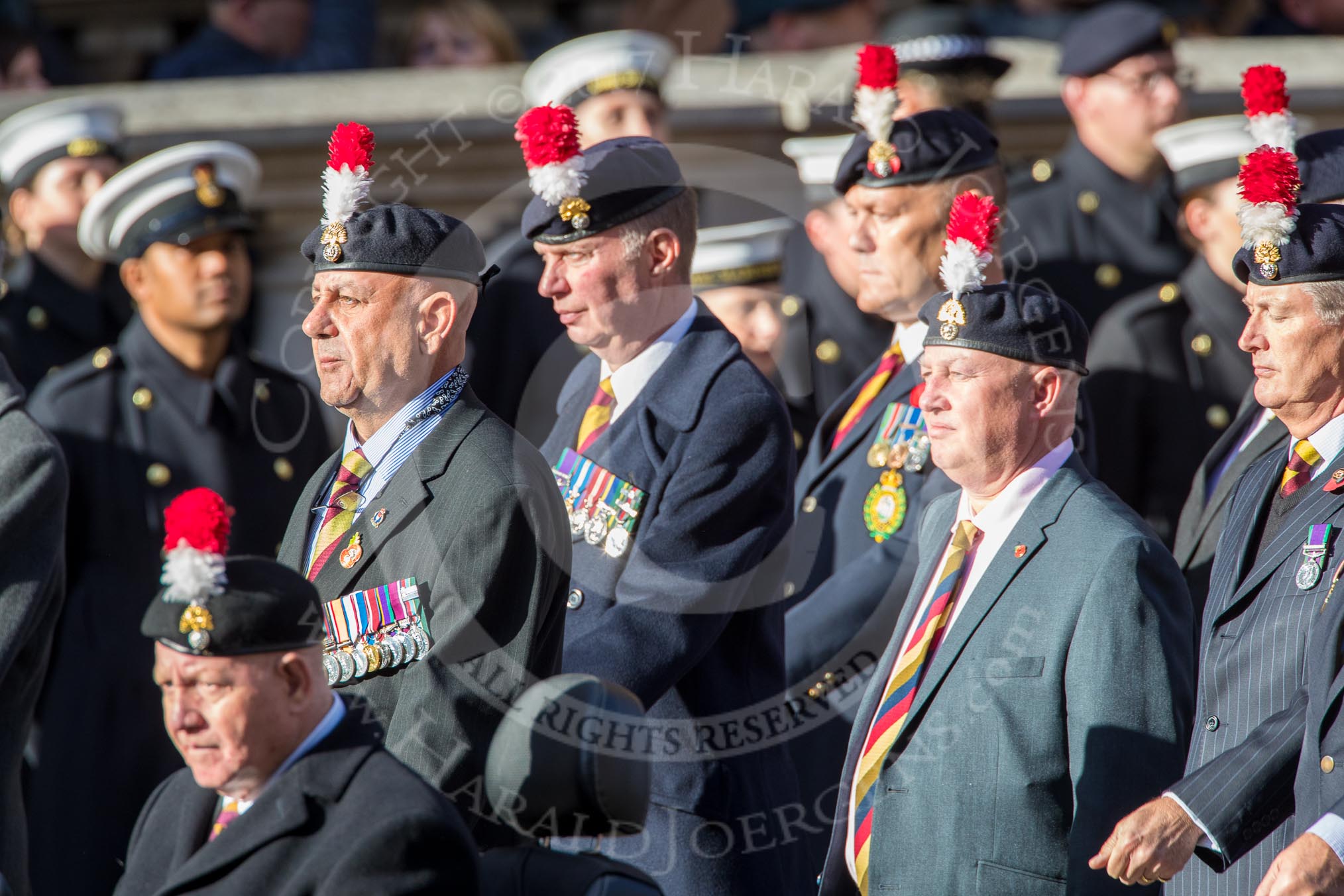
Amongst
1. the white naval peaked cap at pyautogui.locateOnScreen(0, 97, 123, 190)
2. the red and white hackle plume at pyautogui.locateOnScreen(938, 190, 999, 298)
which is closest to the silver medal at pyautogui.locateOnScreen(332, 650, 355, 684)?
the red and white hackle plume at pyautogui.locateOnScreen(938, 190, 999, 298)

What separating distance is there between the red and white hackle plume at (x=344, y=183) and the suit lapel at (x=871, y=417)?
1693mm

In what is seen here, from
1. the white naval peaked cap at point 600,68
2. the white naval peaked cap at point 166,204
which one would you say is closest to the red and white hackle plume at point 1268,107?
the white naval peaked cap at point 600,68

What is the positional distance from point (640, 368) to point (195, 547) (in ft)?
4.74

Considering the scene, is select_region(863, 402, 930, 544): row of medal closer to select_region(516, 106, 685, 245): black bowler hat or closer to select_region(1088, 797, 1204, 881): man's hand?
select_region(516, 106, 685, 245): black bowler hat

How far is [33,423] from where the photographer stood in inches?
211

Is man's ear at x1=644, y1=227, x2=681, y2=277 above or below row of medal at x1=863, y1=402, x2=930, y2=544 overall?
above

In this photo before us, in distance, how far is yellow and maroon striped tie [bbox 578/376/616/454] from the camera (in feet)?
16.6

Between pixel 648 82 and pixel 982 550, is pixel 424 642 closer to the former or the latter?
pixel 982 550

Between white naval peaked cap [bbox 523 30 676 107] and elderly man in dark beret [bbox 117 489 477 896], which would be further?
white naval peaked cap [bbox 523 30 676 107]

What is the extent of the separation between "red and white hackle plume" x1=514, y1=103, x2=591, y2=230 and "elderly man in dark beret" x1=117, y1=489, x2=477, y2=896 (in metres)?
1.30

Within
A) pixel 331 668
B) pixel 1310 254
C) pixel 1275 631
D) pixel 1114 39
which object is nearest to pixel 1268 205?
pixel 1310 254

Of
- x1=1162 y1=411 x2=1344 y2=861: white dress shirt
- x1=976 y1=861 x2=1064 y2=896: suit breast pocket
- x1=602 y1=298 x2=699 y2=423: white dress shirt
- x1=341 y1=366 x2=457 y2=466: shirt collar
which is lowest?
x1=976 y1=861 x2=1064 y2=896: suit breast pocket

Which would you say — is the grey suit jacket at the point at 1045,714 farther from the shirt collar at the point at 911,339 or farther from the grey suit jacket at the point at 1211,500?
the shirt collar at the point at 911,339

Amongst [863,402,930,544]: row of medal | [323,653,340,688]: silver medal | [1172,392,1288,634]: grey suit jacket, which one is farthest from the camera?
[863,402,930,544]: row of medal
